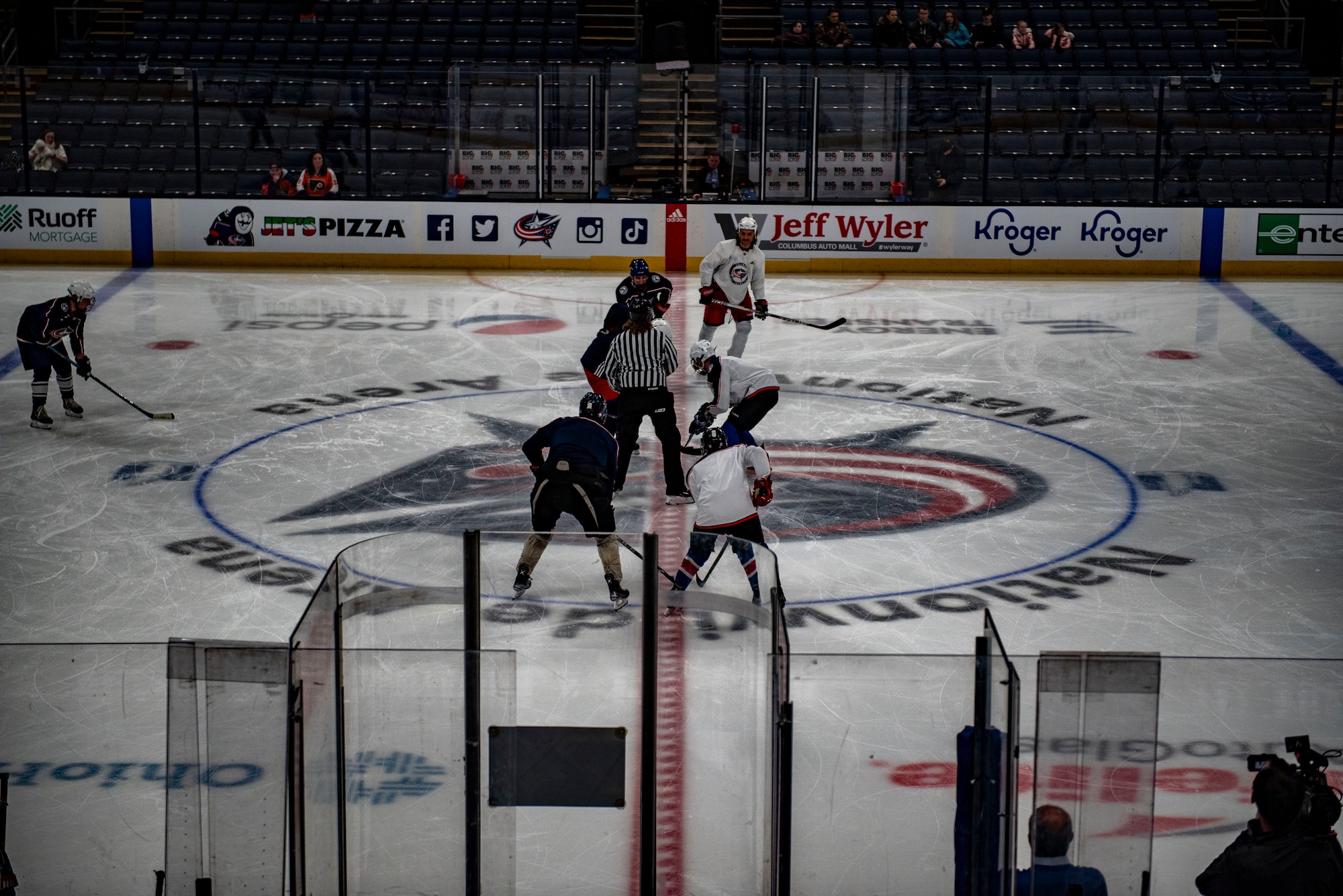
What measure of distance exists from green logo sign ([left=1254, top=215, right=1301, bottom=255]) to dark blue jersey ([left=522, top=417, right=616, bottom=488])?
12249mm

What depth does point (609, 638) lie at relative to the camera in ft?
11.7

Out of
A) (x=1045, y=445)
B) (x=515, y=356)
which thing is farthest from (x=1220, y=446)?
(x=515, y=356)

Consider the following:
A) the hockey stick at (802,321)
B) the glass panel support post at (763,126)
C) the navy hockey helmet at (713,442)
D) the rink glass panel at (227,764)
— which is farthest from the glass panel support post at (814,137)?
the rink glass panel at (227,764)

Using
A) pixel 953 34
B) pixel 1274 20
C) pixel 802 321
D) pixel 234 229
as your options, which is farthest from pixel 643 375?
pixel 1274 20

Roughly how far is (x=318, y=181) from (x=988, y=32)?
832 cm

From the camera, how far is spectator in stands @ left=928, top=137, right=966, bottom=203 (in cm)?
1686

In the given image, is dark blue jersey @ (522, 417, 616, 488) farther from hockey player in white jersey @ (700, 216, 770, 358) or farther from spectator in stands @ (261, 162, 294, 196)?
spectator in stands @ (261, 162, 294, 196)

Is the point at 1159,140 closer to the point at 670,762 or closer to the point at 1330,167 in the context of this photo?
the point at 1330,167

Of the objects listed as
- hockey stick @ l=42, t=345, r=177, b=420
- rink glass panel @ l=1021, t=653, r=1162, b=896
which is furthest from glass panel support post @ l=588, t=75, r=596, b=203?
rink glass panel @ l=1021, t=653, r=1162, b=896

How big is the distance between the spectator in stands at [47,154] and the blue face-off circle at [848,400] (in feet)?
26.2

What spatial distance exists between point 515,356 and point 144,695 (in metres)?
8.60

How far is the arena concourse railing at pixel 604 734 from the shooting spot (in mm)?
3438

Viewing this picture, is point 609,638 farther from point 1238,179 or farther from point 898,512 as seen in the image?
point 1238,179

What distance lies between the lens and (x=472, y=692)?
11.4 ft
